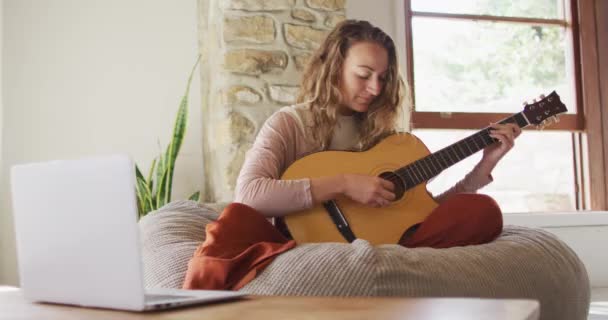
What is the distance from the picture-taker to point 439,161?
2.20 metres

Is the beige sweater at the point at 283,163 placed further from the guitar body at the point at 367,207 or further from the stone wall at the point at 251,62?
the stone wall at the point at 251,62

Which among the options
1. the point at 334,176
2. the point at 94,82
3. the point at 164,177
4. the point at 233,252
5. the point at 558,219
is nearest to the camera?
the point at 233,252

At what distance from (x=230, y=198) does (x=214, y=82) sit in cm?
54

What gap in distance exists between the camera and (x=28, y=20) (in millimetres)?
3436

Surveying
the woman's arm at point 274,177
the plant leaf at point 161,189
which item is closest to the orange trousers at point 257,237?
the woman's arm at point 274,177

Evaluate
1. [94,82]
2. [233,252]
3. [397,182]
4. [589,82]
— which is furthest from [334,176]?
[589,82]

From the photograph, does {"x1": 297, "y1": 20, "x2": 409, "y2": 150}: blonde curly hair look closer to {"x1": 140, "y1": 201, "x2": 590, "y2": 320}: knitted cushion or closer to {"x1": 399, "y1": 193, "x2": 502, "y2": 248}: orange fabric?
{"x1": 399, "y1": 193, "x2": 502, "y2": 248}: orange fabric

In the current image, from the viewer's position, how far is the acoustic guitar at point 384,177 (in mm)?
2061

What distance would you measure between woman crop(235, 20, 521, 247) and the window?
1553 mm

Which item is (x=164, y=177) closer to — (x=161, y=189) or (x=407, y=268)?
(x=161, y=189)

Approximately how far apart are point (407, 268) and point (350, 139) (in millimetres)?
820

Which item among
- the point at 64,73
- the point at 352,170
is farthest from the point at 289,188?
the point at 64,73

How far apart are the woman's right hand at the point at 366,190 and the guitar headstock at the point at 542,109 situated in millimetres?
668

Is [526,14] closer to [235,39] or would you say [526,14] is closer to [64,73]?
[235,39]
